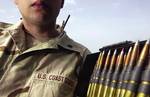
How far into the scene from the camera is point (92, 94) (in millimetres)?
5738

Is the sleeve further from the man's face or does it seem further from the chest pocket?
the man's face

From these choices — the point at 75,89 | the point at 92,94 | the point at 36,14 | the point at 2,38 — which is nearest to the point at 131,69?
the point at 92,94

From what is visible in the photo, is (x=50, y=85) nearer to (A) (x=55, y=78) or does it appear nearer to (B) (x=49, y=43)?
(A) (x=55, y=78)

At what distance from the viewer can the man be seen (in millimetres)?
5980

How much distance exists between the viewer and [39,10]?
607 centimetres

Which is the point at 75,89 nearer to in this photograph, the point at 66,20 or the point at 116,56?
the point at 116,56

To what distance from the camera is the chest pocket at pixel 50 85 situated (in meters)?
6.01

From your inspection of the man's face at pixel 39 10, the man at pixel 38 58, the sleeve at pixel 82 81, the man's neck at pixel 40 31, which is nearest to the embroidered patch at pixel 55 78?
the man at pixel 38 58

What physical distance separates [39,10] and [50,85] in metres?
1.07

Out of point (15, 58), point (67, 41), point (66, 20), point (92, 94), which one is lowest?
point (92, 94)

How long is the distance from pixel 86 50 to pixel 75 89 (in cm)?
62

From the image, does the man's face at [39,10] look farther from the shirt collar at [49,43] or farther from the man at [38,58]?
the shirt collar at [49,43]

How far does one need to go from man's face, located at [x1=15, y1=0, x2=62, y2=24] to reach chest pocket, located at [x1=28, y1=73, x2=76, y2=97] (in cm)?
80

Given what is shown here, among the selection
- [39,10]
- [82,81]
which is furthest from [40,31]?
[82,81]
